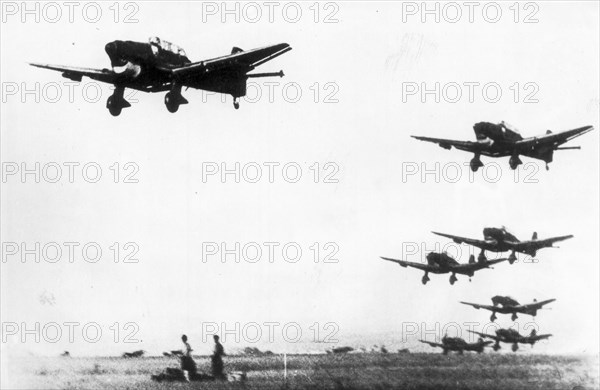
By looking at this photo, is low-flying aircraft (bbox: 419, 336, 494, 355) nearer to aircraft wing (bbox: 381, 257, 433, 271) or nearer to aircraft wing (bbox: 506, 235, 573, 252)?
aircraft wing (bbox: 381, 257, 433, 271)

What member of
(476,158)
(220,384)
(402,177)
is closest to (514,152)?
(476,158)

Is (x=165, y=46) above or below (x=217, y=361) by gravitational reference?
above

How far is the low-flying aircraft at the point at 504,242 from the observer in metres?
25.0

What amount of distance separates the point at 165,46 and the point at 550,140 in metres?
9.99

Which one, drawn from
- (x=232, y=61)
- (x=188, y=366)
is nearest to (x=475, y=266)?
(x=188, y=366)

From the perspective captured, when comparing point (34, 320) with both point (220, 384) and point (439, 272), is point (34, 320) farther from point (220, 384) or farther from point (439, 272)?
point (439, 272)

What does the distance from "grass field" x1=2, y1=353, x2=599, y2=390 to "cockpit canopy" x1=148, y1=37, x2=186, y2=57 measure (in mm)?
7514

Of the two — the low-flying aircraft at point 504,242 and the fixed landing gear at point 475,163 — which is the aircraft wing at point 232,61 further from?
the low-flying aircraft at point 504,242

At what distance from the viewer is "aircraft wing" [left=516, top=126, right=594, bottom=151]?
72.4 feet

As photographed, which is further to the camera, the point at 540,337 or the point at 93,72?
the point at 540,337

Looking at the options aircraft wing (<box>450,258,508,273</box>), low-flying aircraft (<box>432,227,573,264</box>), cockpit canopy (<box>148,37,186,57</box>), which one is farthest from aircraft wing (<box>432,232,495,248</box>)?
cockpit canopy (<box>148,37,186,57</box>)

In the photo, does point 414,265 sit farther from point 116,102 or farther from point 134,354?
point 116,102

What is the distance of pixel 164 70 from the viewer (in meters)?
18.8

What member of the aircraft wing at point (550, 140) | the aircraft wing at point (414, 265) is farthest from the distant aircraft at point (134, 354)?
the aircraft wing at point (550, 140)
